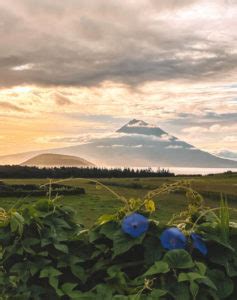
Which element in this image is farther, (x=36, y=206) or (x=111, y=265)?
(x=36, y=206)

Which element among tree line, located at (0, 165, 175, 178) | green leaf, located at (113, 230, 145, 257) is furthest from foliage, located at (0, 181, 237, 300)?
tree line, located at (0, 165, 175, 178)

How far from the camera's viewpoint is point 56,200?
4594 millimetres

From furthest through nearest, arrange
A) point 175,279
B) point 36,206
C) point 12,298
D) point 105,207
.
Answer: point 105,207
point 36,206
point 12,298
point 175,279

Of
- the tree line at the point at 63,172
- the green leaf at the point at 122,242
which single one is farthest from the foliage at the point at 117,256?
the tree line at the point at 63,172

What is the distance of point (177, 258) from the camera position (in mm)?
3711

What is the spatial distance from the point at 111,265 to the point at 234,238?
980 millimetres

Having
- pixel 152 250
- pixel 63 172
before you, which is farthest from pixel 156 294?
pixel 63 172

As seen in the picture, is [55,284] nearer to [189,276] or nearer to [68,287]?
Answer: [68,287]

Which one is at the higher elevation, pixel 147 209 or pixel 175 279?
pixel 147 209

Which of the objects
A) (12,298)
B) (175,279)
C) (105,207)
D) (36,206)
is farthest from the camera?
(105,207)

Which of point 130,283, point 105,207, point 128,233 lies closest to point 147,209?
point 128,233

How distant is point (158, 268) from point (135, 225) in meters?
0.42

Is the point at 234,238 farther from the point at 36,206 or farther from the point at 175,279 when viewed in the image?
the point at 36,206

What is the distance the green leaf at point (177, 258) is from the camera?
145 inches
